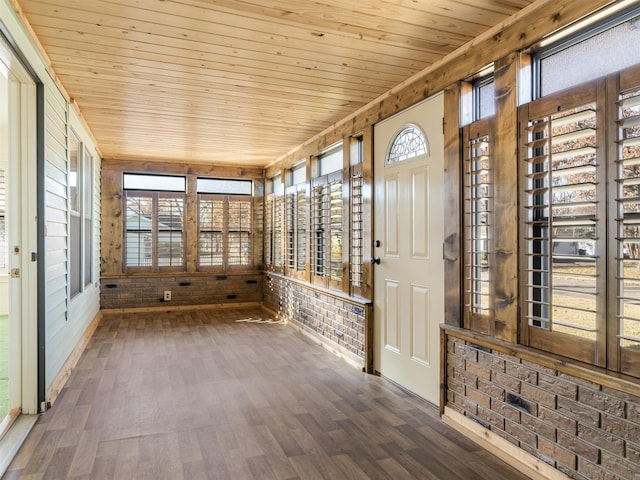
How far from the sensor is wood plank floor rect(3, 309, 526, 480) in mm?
2371

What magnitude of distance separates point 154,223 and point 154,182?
2.26ft

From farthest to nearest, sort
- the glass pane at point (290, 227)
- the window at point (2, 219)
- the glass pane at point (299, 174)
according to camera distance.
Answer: the window at point (2, 219) → the glass pane at point (290, 227) → the glass pane at point (299, 174)

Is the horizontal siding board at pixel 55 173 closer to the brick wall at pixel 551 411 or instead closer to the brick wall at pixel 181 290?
the brick wall at pixel 551 411

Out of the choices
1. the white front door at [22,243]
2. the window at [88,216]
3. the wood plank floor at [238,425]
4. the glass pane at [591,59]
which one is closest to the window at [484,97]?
the glass pane at [591,59]

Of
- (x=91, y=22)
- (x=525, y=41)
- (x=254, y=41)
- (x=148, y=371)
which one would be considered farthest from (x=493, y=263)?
(x=148, y=371)

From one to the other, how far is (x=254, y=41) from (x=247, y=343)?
3.39 metres

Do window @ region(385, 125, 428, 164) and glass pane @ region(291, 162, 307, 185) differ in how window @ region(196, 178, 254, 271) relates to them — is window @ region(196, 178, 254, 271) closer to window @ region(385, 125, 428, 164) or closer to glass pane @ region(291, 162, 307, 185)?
glass pane @ region(291, 162, 307, 185)

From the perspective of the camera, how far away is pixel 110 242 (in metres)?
7.04

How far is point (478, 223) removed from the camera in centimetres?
286

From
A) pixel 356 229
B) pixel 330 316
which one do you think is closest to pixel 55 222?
pixel 356 229

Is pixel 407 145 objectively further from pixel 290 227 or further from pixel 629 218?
pixel 290 227

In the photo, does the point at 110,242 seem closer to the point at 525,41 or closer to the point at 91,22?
the point at 91,22

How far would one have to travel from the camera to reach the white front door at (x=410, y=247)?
10.7 ft

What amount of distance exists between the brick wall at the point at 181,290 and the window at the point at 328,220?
2509 millimetres
